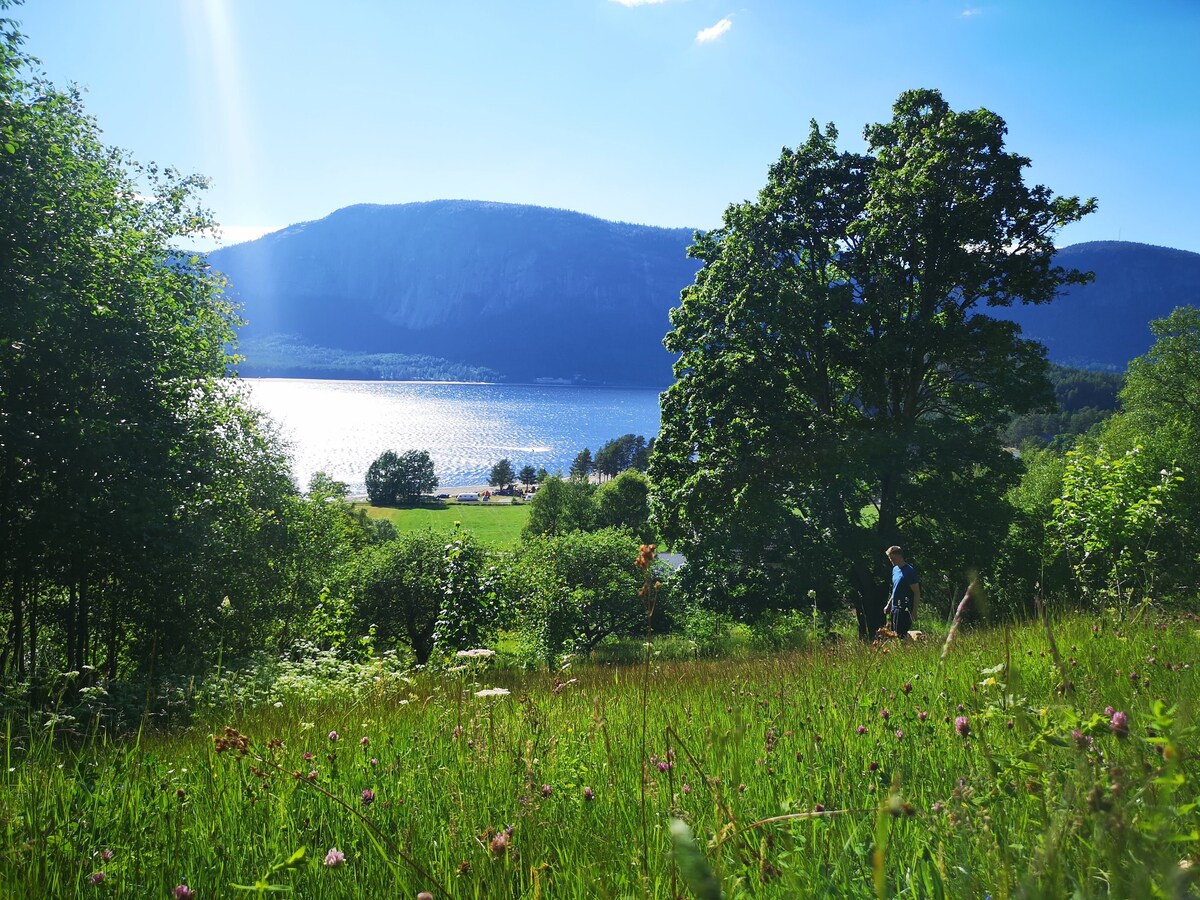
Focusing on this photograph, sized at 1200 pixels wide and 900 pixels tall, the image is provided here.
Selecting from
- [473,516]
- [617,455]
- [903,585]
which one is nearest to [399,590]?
[903,585]

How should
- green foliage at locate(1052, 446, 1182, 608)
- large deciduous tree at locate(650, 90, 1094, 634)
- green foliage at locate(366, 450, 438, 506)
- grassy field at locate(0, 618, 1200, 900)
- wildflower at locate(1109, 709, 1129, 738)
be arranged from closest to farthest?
grassy field at locate(0, 618, 1200, 900) < wildflower at locate(1109, 709, 1129, 738) < green foliage at locate(1052, 446, 1182, 608) < large deciduous tree at locate(650, 90, 1094, 634) < green foliage at locate(366, 450, 438, 506)

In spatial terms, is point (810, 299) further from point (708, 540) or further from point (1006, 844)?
point (1006, 844)

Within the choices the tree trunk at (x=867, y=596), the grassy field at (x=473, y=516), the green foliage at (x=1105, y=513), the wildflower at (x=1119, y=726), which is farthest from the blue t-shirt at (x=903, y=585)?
the grassy field at (x=473, y=516)

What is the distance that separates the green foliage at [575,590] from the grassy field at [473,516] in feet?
158

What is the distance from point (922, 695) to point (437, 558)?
93.6 feet

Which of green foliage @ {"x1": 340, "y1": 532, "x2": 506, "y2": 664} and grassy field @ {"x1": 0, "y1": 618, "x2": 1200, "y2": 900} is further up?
grassy field @ {"x1": 0, "y1": 618, "x2": 1200, "y2": 900}

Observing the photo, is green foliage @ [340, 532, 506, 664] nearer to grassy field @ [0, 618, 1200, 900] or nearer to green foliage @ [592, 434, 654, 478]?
grassy field @ [0, 618, 1200, 900]

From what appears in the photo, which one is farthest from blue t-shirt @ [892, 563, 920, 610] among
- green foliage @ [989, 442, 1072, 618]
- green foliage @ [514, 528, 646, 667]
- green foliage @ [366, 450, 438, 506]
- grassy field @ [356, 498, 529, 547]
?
green foliage @ [366, 450, 438, 506]

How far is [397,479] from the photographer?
129125mm

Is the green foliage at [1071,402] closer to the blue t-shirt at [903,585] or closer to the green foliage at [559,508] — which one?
the green foliage at [559,508]

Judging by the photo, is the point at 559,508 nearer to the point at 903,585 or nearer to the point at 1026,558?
the point at 1026,558

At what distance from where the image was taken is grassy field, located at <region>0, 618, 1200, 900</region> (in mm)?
1724

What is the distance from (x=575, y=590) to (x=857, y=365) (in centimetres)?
1845

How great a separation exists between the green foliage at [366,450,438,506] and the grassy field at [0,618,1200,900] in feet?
424
